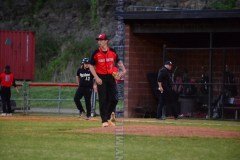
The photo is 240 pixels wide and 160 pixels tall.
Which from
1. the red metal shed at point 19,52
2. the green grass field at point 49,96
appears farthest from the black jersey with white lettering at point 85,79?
the red metal shed at point 19,52

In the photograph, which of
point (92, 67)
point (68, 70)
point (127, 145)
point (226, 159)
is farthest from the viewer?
point (68, 70)

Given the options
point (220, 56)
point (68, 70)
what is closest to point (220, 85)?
point (220, 56)

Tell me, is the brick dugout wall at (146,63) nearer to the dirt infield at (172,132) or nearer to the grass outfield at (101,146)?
the dirt infield at (172,132)

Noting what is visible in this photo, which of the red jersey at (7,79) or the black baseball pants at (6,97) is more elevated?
the red jersey at (7,79)

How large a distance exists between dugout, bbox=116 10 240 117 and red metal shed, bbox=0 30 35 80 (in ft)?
30.3

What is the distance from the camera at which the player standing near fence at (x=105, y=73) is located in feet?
58.0

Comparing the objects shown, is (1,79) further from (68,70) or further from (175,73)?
(68,70)

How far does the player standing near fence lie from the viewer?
1769cm

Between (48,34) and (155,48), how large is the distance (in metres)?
25.9

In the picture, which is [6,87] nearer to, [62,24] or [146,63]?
[146,63]

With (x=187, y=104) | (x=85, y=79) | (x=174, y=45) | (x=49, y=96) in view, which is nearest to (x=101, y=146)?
(x=85, y=79)

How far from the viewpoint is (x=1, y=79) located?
94.0ft

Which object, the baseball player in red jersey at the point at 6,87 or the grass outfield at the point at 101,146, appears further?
the baseball player in red jersey at the point at 6,87

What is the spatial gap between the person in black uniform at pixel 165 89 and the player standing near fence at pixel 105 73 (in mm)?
8012
